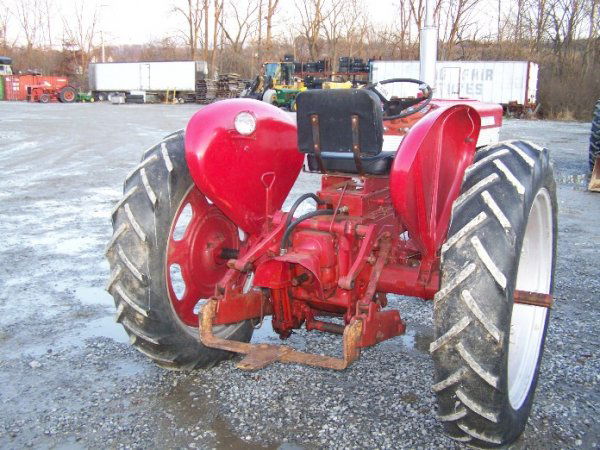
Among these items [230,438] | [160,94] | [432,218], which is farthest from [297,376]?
[160,94]

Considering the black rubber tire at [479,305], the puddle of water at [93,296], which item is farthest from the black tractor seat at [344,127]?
the puddle of water at [93,296]

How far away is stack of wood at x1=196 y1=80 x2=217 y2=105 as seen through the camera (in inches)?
1559

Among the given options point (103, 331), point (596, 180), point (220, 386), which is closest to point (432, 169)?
point (220, 386)

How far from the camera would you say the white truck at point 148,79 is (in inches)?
1609

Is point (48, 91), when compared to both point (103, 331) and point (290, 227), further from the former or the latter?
point (290, 227)

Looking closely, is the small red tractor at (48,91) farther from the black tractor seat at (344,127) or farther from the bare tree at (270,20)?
the black tractor seat at (344,127)

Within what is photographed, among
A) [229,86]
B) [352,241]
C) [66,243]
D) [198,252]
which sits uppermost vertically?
[229,86]

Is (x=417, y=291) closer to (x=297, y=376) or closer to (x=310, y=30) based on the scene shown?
(x=297, y=376)

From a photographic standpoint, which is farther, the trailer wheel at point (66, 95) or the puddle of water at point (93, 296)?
the trailer wheel at point (66, 95)

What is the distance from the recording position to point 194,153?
288cm

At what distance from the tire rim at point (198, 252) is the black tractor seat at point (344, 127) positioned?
29.2 inches

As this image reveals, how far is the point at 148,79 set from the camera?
41.8 meters

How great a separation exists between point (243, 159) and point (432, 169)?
95 centimetres

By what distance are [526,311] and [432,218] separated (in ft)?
2.99
